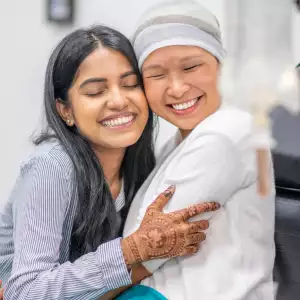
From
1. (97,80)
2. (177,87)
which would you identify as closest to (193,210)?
(177,87)

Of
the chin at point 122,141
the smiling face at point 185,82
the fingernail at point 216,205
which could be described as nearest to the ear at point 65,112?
the chin at point 122,141

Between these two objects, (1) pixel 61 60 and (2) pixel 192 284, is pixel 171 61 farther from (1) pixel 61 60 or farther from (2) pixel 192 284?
(2) pixel 192 284

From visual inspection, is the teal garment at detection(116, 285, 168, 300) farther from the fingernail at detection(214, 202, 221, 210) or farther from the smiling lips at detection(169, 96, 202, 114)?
the smiling lips at detection(169, 96, 202, 114)

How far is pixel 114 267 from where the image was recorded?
1.09 m

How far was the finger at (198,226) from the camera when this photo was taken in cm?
105

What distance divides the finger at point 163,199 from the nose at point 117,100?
0.78 feet

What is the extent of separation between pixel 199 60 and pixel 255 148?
0.23 meters

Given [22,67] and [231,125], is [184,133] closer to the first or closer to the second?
[231,125]

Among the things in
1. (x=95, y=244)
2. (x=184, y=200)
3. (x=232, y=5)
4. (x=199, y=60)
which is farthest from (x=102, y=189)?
(x=232, y=5)

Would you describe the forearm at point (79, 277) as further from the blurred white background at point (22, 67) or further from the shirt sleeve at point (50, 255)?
the blurred white background at point (22, 67)

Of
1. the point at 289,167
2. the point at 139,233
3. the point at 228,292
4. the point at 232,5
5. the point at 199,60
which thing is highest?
the point at 232,5

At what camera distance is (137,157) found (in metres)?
1.40

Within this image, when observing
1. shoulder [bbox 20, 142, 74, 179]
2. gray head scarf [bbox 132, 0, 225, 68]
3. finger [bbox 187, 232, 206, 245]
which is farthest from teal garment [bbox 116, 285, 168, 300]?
gray head scarf [bbox 132, 0, 225, 68]

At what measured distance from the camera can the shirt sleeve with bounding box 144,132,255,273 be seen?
1057 mm
